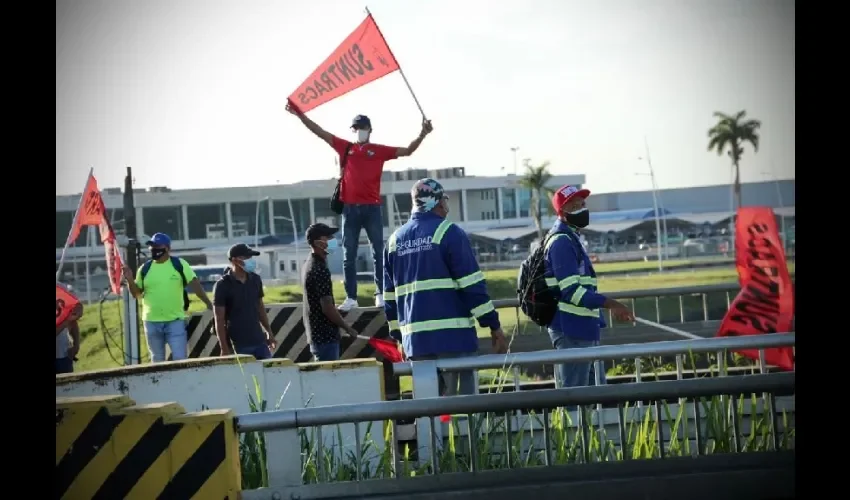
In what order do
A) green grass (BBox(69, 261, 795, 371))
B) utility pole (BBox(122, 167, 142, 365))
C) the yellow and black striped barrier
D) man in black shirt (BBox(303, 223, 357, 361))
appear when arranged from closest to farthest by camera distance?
the yellow and black striped barrier < man in black shirt (BBox(303, 223, 357, 361)) < utility pole (BBox(122, 167, 142, 365)) < green grass (BBox(69, 261, 795, 371))

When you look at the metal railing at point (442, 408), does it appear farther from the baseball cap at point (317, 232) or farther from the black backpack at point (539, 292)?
the baseball cap at point (317, 232)

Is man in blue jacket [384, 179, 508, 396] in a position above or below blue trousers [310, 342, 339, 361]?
above

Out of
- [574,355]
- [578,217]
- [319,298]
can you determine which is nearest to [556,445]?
[574,355]

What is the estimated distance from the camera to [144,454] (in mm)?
5020

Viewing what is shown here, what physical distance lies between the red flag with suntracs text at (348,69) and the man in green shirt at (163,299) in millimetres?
2316

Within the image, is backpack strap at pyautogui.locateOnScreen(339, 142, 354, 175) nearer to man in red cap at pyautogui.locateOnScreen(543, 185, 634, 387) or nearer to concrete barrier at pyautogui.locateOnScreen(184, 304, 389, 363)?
concrete barrier at pyautogui.locateOnScreen(184, 304, 389, 363)

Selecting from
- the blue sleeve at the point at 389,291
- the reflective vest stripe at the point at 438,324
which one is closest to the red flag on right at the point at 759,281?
the reflective vest stripe at the point at 438,324

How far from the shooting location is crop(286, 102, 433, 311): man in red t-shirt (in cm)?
1066

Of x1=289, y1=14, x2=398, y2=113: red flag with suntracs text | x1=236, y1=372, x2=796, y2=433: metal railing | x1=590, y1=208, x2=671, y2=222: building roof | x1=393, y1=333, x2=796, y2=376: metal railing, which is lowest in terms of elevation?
x1=236, y1=372, x2=796, y2=433: metal railing

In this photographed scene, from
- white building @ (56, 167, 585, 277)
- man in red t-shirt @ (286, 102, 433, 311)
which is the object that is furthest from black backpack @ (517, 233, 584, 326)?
white building @ (56, 167, 585, 277)

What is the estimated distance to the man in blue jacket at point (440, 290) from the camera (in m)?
7.67

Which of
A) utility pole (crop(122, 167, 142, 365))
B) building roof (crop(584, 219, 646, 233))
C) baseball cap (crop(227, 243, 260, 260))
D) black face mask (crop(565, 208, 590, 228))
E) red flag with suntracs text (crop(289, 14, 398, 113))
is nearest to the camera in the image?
black face mask (crop(565, 208, 590, 228))

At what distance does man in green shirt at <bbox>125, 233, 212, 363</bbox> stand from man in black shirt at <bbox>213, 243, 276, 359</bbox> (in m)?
1.12
